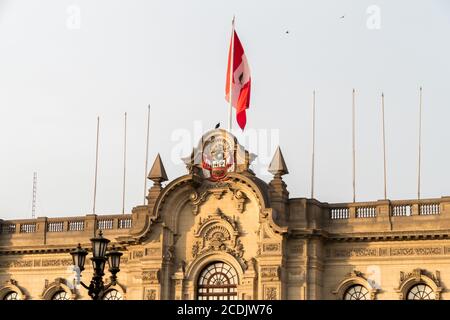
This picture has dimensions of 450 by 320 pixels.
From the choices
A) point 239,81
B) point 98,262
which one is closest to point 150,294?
point 239,81

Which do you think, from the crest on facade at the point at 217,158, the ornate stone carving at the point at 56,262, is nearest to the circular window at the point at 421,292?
the crest on facade at the point at 217,158

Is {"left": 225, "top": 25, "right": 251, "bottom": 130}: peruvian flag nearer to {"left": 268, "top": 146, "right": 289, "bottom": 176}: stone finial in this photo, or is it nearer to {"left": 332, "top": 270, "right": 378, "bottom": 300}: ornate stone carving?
{"left": 268, "top": 146, "right": 289, "bottom": 176}: stone finial

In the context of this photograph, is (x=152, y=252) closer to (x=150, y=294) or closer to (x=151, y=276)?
(x=151, y=276)

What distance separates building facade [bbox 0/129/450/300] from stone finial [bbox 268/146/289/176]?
44 millimetres

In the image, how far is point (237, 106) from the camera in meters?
48.0

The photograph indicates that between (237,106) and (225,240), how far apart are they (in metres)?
6.51

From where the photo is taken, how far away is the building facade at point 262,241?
43594 millimetres

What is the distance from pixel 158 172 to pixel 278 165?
19.4ft

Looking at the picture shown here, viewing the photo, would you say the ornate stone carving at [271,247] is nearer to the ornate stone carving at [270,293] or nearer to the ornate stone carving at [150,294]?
the ornate stone carving at [270,293]

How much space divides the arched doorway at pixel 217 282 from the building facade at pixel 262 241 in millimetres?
45
